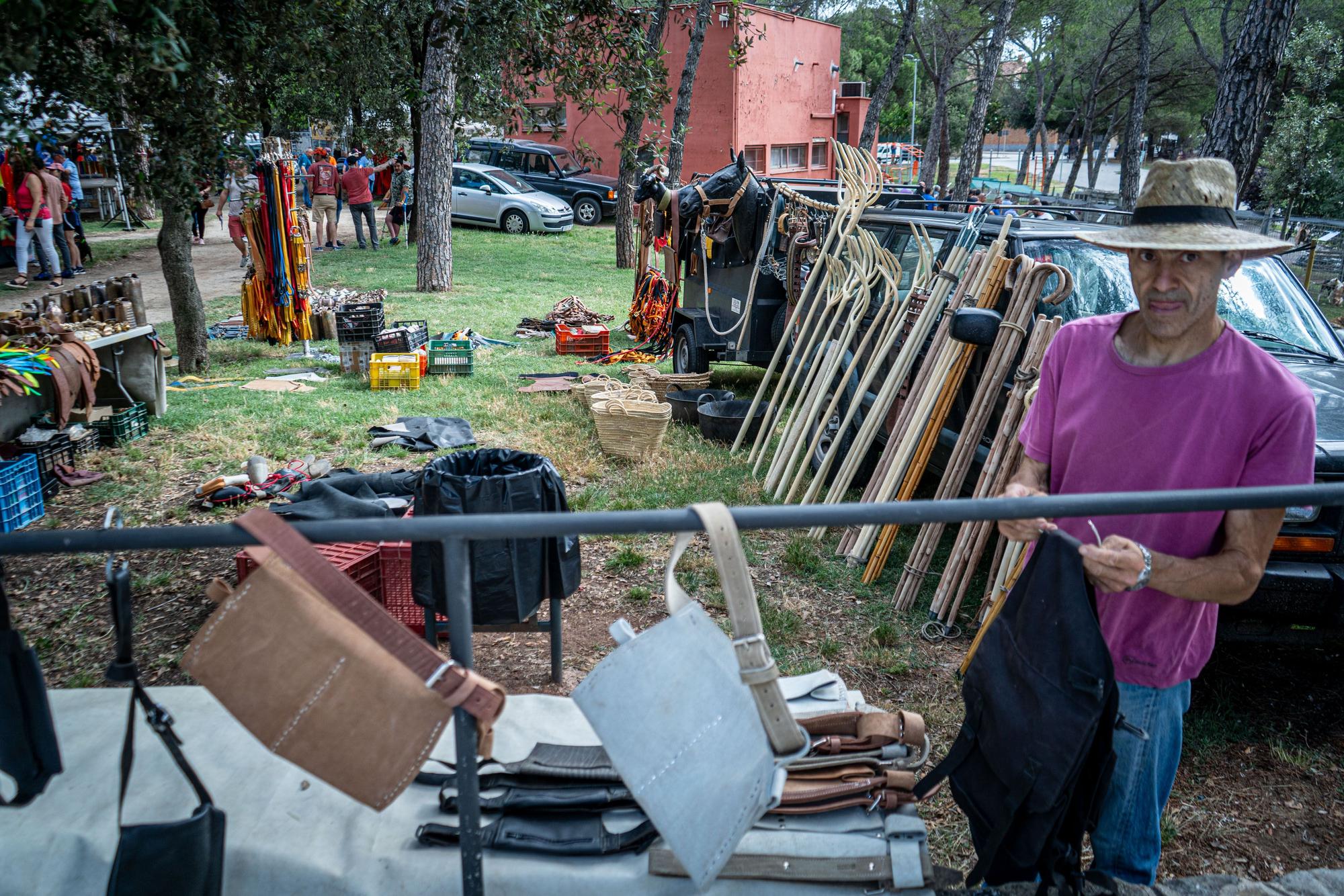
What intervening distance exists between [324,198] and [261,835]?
19.2 meters

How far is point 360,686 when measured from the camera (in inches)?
65.4

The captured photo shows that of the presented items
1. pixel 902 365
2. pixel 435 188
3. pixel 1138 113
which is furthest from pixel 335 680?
pixel 1138 113

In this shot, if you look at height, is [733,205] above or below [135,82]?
below

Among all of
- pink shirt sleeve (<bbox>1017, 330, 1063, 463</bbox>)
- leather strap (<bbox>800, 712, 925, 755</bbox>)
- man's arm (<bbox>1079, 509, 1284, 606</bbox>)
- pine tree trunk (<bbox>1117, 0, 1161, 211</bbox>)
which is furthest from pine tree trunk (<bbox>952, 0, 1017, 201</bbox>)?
man's arm (<bbox>1079, 509, 1284, 606</bbox>)

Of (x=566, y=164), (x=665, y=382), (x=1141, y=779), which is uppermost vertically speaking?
(x=566, y=164)

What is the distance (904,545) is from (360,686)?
4.84m

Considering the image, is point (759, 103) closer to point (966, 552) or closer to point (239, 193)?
point (239, 193)

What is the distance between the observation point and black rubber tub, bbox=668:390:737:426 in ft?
27.9

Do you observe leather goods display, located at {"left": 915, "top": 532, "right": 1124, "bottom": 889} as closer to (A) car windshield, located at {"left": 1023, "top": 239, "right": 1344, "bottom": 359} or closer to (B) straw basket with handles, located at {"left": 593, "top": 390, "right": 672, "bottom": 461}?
(A) car windshield, located at {"left": 1023, "top": 239, "right": 1344, "bottom": 359}

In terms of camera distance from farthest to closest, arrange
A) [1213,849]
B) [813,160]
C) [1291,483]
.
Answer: [813,160]
[1213,849]
[1291,483]

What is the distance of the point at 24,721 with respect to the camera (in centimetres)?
194

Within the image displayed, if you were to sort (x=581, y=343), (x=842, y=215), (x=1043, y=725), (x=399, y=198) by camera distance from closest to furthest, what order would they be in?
1. (x=1043, y=725)
2. (x=842, y=215)
3. (x=581, y=343)
4. (x=399, y=198)

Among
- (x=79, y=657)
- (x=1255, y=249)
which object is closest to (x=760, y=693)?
(x=1255, y=249)

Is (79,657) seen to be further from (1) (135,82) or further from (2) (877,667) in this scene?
(2) (877,667)
